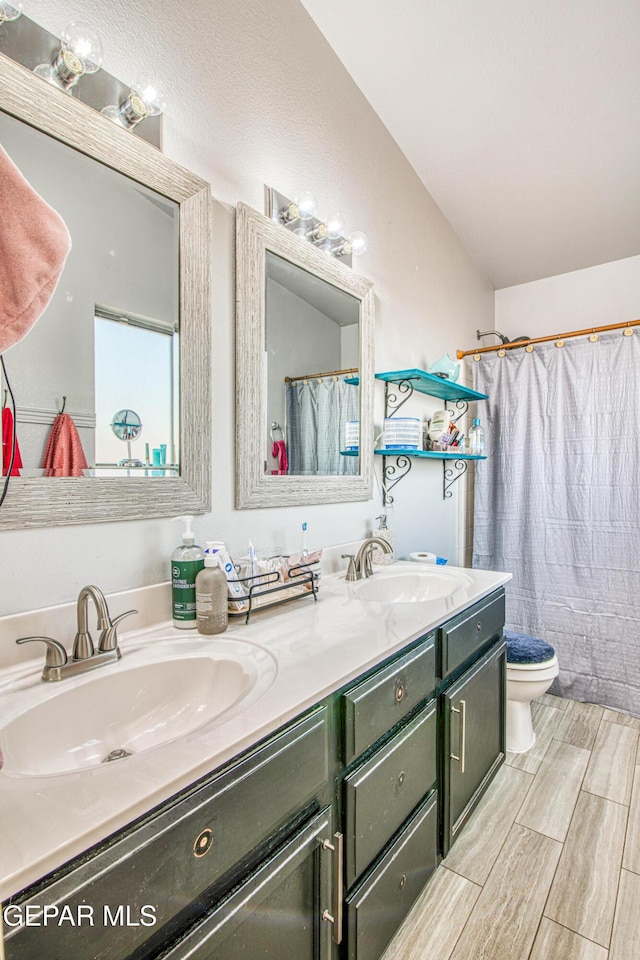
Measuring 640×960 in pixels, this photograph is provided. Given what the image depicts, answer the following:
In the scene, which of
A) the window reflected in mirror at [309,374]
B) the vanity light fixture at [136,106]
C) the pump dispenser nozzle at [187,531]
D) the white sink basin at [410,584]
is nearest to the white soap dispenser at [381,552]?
the white sink basin at [410,584]

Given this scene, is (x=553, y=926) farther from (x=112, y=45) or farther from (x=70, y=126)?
(x=112, y=45)

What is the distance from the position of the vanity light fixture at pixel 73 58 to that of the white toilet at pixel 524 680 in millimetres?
2241

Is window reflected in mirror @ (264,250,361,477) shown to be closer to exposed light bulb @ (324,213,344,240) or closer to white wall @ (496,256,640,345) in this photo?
exposed light bulb @ (324,213,344,240)

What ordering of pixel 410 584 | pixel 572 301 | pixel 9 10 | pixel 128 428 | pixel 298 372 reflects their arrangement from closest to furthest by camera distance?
pixel 9 10, pixel 128 428, pixel 298 372, pixel 410 584, pixel 572 301

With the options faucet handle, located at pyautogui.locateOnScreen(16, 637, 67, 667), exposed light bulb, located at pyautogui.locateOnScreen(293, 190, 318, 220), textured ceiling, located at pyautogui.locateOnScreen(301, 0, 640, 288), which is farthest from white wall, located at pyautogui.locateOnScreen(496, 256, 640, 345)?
faucet handle, located at pyautogui.locateOnScreen(16, 637, 67, 667)

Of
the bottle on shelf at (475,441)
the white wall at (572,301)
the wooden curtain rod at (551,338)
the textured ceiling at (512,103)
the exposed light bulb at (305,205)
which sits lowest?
the bottle on shelf at (475,441)

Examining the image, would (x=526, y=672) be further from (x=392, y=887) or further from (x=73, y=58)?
(x=73, y=58)

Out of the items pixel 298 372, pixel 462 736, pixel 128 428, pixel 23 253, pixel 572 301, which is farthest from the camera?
pixel 572 301

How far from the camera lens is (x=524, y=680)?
1.95 meters

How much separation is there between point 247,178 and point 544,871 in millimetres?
2246

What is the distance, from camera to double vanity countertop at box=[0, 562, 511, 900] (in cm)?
50

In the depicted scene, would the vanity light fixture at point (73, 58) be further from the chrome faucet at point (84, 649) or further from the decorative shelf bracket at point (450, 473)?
the decorative shelf bracket at point (450, 473)

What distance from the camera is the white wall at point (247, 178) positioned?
1010 millimetres

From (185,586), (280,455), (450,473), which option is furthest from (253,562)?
(450,473)
